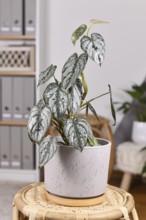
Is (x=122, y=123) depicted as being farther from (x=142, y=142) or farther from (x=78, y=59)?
(x=78, y=59)

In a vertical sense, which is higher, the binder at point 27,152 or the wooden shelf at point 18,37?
the wooden shelf at point 18,37

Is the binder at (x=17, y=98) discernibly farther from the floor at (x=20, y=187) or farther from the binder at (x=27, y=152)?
the floor at (x=20, y=187)

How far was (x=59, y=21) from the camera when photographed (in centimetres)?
338

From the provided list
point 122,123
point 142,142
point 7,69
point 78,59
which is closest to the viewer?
point 78,59

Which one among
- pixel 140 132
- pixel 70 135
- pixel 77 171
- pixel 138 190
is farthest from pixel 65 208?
pixel 138 190

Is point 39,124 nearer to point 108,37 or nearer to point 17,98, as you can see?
point 17,98

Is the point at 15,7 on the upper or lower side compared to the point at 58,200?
upper

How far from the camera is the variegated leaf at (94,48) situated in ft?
3.98

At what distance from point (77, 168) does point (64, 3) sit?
235cm

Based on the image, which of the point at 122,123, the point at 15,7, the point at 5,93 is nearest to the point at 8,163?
the point at 5,93

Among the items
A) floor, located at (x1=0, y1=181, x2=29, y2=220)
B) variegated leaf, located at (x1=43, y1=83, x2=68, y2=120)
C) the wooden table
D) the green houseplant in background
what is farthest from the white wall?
variegated leaf, located at (x1=43, y1=83, x2=68, y2=120)

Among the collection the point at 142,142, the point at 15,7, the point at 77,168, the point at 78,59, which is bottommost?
the point at 142,142

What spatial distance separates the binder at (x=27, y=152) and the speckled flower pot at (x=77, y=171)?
193 centimetres

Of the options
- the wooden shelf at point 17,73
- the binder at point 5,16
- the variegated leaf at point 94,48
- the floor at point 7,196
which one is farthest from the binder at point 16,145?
the variegated leaf at point 94,48
